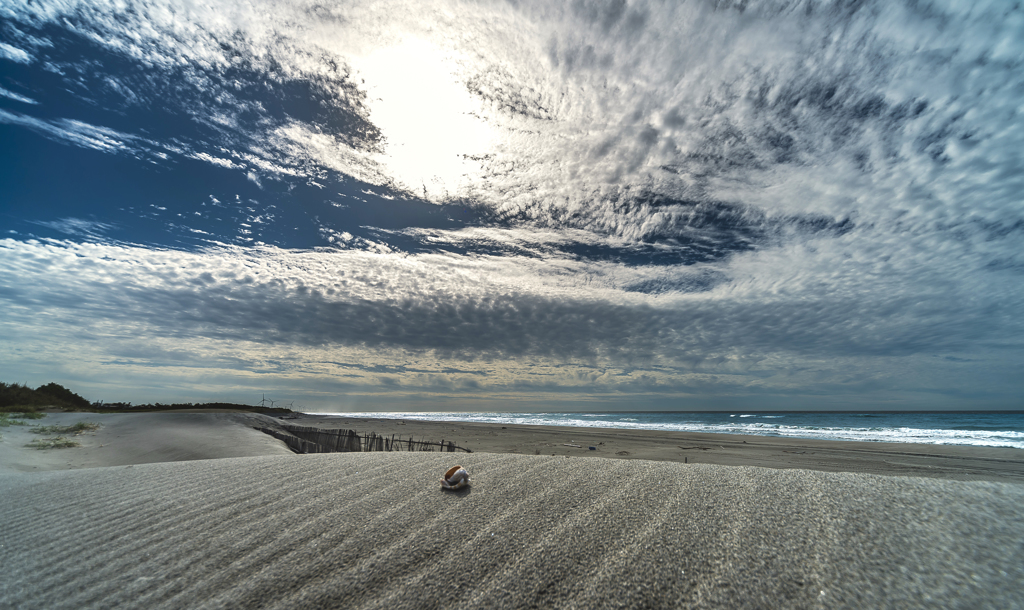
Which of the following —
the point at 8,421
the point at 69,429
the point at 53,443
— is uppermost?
the point at 8,421

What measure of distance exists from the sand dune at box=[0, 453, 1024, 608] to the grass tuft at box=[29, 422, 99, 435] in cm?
1695

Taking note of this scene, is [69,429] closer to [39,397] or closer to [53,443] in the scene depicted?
[53,443]

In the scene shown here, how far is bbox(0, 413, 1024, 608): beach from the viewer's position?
7.53 ft

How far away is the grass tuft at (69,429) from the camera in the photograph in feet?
49.6

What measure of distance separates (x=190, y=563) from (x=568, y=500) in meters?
3.11

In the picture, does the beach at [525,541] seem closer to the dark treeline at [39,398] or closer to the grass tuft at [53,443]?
the grass tuft at [53,443]

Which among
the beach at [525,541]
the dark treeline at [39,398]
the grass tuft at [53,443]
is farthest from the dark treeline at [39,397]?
the beach at [525,541]

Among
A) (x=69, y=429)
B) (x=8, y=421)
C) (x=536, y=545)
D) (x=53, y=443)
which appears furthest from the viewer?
(x=69, y=429)

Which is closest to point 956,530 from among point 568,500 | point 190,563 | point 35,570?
point 568,500

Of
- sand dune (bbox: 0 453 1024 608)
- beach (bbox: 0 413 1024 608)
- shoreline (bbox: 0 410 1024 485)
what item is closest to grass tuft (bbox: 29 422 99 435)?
shoreline (bbox: 0 410 1024 485)

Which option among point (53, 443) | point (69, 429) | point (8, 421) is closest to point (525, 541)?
point (53, 443)

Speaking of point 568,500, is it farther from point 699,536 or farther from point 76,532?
point 76,532

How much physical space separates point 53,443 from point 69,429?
465 centimetres

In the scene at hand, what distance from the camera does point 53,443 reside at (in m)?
13.1
